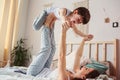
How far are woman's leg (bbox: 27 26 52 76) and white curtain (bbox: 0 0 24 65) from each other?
1.82 meters

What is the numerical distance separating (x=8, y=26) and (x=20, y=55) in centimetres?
60

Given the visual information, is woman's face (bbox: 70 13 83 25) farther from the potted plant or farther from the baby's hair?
the potted plant

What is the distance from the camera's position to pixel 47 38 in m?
1.91

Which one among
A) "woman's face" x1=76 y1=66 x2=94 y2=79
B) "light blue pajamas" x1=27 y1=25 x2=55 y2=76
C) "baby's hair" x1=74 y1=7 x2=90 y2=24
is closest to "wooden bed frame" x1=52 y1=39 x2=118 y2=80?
"light blue pajamas" x1=27 y1=25 x2=55 y2=76

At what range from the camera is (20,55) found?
3605mm

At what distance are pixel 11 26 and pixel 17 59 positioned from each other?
646mm

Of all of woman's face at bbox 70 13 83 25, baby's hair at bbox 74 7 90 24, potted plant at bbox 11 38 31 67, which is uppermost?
baby's hair at bbox 74 7 90 24

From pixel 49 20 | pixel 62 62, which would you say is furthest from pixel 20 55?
pixel 62 62

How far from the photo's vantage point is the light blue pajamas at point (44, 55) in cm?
179

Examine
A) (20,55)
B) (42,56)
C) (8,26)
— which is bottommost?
(20,55)

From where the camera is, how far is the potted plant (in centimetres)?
359

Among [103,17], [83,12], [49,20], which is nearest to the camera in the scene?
[83,12]

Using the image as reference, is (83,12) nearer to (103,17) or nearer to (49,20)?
(49,20)

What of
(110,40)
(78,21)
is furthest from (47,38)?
(110,40)
